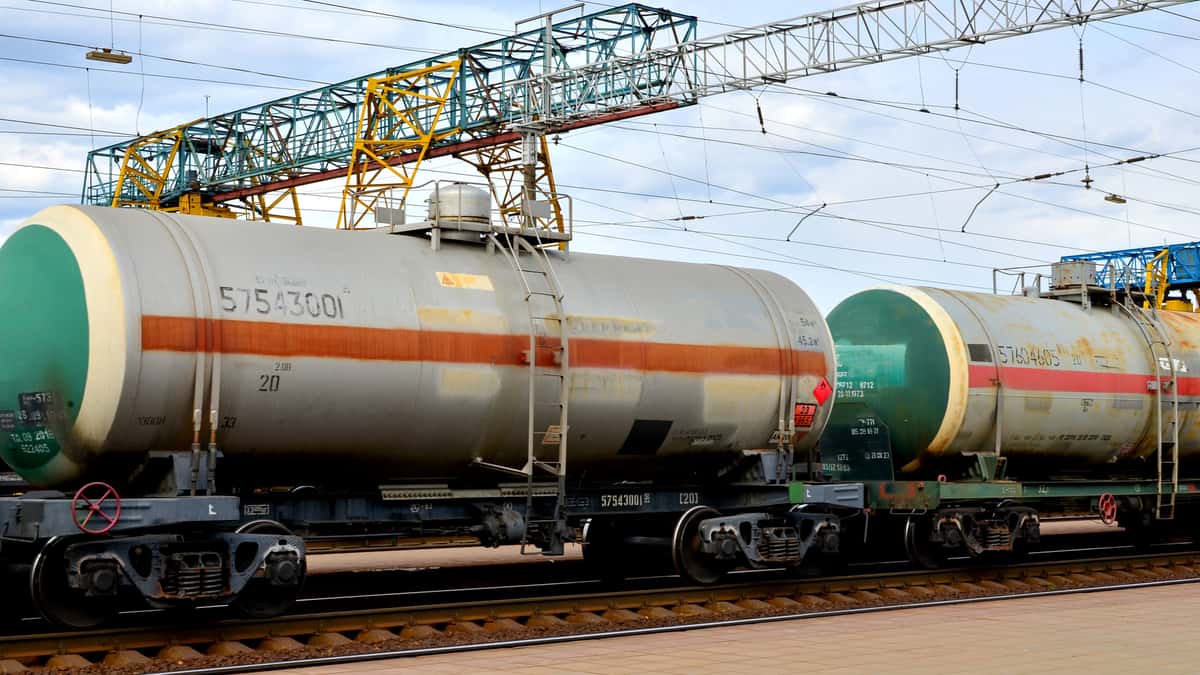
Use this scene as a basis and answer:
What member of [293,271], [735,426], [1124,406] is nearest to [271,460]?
[293,271]

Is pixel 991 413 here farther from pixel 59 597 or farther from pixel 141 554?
pixel 59 597

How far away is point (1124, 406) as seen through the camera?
71.0ft

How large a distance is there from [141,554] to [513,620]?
157 inches

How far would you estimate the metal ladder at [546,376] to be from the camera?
15.1m

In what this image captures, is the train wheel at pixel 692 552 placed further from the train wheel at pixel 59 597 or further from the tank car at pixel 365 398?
the train wheel at pixel 59 597

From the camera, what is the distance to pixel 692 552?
17.3 metres

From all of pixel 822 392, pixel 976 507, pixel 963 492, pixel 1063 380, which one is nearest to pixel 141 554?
pixel 822 392

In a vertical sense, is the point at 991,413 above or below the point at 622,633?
above

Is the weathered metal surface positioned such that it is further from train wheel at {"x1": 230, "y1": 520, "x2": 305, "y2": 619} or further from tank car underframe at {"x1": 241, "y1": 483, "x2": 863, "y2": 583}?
train wheel at {"x1": 230, "y1": 520, "x2": 305, "y2": 619}

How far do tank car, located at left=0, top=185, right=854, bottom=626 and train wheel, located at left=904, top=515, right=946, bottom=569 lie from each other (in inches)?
103

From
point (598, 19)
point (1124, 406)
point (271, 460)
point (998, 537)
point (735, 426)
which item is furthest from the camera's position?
point (598, 19)

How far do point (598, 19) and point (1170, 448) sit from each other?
2302cm

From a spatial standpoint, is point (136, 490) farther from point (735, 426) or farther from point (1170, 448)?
point (1170, 448)

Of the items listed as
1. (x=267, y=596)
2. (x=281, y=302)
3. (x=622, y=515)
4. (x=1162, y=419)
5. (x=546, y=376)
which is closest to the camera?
(x=281, y=302)
